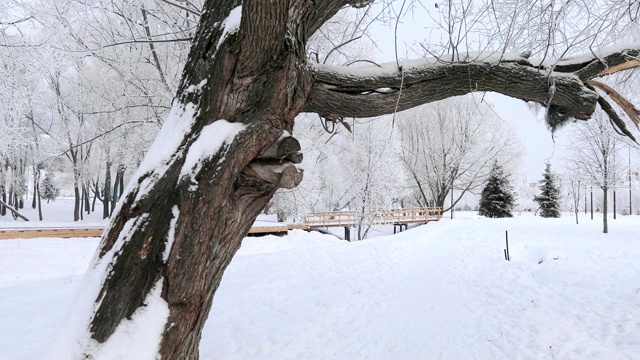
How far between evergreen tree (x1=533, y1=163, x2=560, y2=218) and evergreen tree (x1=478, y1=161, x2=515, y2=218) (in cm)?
371

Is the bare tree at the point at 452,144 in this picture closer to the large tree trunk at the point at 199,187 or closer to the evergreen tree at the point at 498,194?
the evergreen tree at the point at 498,194

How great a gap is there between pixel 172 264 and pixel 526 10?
3.86m

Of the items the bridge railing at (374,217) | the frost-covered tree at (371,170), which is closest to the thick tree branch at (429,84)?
the frost-covered tree at (371,170)

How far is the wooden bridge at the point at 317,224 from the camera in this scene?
12.4 meters

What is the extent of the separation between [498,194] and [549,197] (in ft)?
18.8

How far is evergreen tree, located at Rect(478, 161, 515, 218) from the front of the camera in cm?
2780

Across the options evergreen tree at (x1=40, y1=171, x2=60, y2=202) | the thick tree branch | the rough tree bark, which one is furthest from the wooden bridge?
evergreen tree at (x1=40, y1=171, x2=60, y2=202)

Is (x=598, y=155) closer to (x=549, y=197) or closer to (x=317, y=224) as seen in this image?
(x=317, y=224)

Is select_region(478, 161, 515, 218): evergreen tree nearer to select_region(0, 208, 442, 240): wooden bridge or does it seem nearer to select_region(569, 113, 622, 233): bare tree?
select_region(0, 208, 442, 240): wooden bridge

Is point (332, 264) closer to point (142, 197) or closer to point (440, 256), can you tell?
point (440, 256)

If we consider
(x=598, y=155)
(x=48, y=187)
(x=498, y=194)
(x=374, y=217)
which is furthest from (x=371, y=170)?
(x=48, y=187)

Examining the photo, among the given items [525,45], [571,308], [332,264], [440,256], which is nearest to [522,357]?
[571,308]

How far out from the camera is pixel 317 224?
21.6 meters

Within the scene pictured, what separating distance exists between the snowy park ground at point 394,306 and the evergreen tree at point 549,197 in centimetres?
2236
